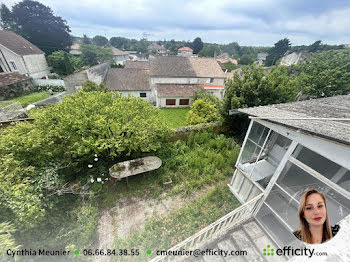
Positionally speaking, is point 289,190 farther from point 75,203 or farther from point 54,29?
point 54,29

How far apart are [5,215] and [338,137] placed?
8.66 meters

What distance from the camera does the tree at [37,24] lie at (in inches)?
1203

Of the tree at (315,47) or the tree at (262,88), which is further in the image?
the tree at (315,47)

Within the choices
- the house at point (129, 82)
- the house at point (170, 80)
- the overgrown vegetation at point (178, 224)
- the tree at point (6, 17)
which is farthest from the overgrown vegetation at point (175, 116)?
the tree at point (6, 17)

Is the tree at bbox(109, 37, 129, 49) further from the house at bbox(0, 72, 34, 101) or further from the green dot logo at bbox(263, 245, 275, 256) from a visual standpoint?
the green dot logo at bbox(263, 245, 275, 256)

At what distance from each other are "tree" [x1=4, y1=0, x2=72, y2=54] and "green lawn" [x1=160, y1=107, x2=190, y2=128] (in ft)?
114

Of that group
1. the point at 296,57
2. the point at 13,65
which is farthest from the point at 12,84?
the point at 296,57

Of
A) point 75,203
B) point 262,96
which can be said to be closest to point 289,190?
point 262,96

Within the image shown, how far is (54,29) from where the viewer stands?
3288cm

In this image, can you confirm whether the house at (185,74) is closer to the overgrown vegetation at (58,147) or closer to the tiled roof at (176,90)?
the tiled roof at (176,90)

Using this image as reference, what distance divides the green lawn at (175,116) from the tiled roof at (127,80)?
5486 mm

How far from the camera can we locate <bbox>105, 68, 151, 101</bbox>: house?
20188mm

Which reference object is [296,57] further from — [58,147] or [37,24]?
[37,24]

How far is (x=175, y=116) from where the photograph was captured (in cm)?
1766
